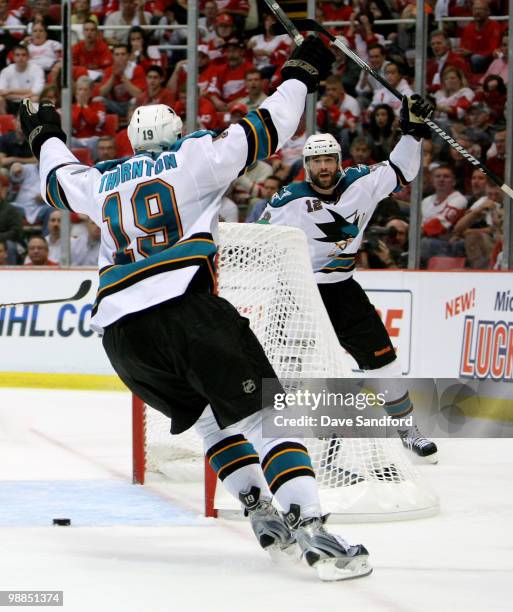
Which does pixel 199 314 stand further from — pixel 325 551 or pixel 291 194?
pixel 291 194

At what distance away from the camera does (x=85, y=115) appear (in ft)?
Answer: 30.2

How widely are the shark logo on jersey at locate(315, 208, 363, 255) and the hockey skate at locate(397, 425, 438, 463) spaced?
85 cm

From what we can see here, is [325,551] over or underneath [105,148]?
underneath

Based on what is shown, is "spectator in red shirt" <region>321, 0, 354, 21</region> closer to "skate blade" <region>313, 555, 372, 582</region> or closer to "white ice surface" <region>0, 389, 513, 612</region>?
"white ice surface" <region>0, 389, 513, 612</region>

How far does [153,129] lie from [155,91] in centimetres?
601

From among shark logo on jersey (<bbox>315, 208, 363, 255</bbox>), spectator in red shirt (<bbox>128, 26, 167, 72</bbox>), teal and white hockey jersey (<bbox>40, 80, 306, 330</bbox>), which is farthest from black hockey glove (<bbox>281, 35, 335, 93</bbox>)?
spectator in red shirt (<bbox>128, 26, 167, 72</bbox>)

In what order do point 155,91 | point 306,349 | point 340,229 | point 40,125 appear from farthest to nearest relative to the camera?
point 155,91 < point 340,229 < point 306,349 < point 40,125

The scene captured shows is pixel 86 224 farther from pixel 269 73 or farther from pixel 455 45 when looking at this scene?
pixel 455 45

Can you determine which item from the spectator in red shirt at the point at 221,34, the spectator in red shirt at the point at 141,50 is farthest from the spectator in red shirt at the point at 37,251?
the spectator in red shirt at the point at 221,34

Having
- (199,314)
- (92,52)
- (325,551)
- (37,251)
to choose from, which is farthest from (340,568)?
(92,52)

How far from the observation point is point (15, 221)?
8773 millimetres

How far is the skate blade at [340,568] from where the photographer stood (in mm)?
2842

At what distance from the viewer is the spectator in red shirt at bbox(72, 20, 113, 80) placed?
30.7ft

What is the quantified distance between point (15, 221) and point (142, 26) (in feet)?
6.08
